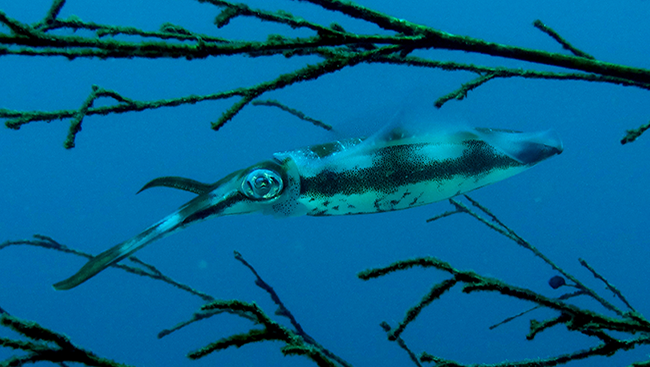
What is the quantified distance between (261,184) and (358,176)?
284 mm

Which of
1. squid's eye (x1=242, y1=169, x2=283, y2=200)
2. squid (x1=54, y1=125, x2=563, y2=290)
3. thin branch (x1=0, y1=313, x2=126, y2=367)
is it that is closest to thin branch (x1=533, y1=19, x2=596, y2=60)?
squid (x1=54, y1=125, x2=563, y2=290)

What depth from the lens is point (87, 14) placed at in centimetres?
2836

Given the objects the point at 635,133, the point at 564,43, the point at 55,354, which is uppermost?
the point at 564,43

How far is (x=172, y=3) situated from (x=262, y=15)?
33.9 m

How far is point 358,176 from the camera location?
49.3 inches

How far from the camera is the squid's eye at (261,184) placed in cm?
118

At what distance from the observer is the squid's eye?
Result: 118 centimetres

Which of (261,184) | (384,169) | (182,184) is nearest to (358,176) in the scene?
(384,169)

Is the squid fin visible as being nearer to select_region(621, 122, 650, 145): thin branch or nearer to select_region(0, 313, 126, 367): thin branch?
select_region(0, 313, 126, 367): thin branch

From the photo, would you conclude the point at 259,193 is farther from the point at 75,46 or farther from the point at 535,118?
the point at 535,118

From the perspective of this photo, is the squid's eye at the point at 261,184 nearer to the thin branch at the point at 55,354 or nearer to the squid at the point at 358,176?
the squid at the point at 358,176

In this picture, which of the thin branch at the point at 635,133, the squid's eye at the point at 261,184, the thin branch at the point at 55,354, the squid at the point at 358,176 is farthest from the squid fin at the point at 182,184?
the thin branch at the point at 635,133

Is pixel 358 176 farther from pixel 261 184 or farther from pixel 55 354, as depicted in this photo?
pixel 55 354

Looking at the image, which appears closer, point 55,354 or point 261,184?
point 55,354
